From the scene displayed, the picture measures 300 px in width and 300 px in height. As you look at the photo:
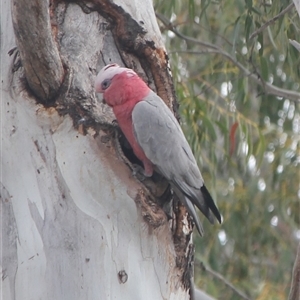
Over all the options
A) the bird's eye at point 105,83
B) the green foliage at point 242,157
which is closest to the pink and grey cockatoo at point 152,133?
the bird's eye at point 105,83

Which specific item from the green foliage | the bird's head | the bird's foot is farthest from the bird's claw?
the green foliage

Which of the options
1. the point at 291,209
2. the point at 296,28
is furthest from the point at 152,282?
the point at 291,209

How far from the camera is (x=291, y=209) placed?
448cm

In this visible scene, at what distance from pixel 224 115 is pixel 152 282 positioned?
2082 mm

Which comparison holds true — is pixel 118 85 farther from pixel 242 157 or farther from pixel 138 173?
pixel 242 157

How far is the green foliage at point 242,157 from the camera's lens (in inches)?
151

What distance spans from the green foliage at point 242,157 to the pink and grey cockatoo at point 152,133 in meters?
1.46

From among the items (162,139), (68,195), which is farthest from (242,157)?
(68,195)

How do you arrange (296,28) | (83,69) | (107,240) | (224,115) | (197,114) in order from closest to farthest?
(107,240)
(83,69)
(296,28)
(197,114)
(224,115)

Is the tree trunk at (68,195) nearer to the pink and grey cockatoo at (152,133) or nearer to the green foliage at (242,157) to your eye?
the pink and grey cockatoo at (152,133)

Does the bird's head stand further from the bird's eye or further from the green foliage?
the green foliage

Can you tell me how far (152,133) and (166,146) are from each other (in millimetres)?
60

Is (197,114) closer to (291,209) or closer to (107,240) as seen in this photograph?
(291,209)

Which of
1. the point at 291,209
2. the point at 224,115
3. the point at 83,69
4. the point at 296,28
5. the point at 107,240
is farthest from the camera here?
the point at 291,209
